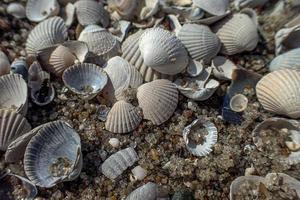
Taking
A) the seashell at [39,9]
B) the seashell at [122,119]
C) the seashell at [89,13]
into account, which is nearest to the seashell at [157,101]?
the seashell at [122,119]

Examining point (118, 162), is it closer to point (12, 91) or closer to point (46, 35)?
point (12, 91)

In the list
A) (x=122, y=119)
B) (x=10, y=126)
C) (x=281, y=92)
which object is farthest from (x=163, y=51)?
(x=10, y=126)

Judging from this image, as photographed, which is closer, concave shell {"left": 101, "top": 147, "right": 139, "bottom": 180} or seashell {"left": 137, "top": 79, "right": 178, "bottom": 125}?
concave shell {"left": 101, "top": 147, "right": 139, "bottom": 180}

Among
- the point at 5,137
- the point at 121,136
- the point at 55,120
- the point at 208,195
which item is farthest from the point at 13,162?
the point at 208,195

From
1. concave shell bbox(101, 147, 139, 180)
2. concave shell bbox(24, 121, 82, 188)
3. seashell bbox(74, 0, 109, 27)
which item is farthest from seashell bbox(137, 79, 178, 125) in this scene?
seashell bbox(74, 0, 109, 27)

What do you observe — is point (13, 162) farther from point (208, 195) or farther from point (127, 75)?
point (208, 195)

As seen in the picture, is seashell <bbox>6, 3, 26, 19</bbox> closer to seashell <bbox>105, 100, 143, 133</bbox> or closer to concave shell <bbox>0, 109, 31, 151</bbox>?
concave shell <bbox>0, 109, 31, 151</bbox>
